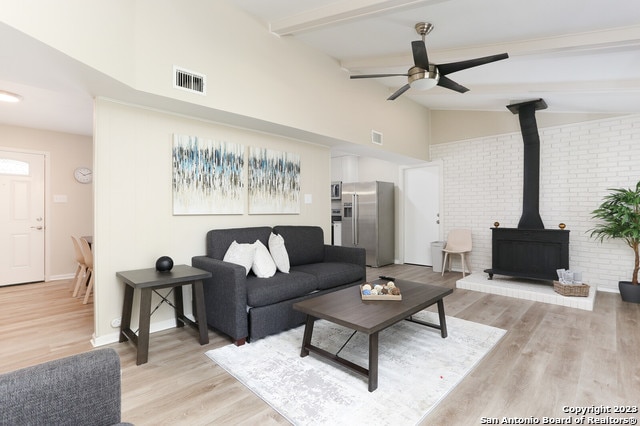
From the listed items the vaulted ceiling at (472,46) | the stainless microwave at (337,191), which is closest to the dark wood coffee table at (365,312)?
the vaulted ceiling at (472,46)

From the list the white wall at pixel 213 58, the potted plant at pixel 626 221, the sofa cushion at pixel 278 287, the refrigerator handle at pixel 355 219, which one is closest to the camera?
the white wall at pixel 213 58

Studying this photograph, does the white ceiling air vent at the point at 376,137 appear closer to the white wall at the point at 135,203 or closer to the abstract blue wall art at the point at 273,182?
the abstract blue wall art at the point at 273,182

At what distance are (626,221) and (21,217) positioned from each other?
856 cm

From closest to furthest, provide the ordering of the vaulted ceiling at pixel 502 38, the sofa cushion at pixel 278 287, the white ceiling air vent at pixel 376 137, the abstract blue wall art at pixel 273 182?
the vaulted ceiling at pixel 502 38
the sofa cushion at pixel 278 287
the abstract blue wall art at pixel 273 182
the white ceiling air vent at pixel 376 137

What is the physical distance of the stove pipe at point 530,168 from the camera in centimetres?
475

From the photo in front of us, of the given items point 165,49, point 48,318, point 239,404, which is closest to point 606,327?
point 239,404

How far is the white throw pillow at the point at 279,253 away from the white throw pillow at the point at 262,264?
Result: 14 centimetres

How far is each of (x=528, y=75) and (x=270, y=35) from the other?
306cm

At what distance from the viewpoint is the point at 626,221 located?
393 centimetres

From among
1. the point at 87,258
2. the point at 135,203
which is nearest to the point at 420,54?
the point at 135,203

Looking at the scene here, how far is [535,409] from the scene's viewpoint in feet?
6.07

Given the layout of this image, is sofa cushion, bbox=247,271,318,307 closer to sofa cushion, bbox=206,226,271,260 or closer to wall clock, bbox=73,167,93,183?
sofa cushion, bbox=206,226,271,260

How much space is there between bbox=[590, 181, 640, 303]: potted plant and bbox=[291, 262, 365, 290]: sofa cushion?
3.32 metres

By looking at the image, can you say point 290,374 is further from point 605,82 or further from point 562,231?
point 605,82
